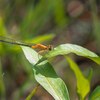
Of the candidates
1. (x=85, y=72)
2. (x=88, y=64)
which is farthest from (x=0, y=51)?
(x=88, y=64)

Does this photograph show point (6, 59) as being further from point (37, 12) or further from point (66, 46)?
point (66, 46)

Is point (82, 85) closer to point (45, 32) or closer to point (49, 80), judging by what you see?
point (49, 80)

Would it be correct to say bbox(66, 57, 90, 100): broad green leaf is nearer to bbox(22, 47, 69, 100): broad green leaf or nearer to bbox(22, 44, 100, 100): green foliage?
Result: bbox(22, 44, 100, 100): green foliage

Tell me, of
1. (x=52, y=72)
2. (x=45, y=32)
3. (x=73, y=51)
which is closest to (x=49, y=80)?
(x=52, y=72)

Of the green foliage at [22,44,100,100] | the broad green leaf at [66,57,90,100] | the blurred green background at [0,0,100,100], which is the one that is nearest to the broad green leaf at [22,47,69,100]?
the green foliage at [22,44,100,100]

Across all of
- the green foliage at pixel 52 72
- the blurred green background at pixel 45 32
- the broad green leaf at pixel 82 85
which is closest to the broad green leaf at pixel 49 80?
the green foliage at pixel 52 72

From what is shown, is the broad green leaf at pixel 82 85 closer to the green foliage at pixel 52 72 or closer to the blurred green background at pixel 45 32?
the green foliage at pixel 52 72
